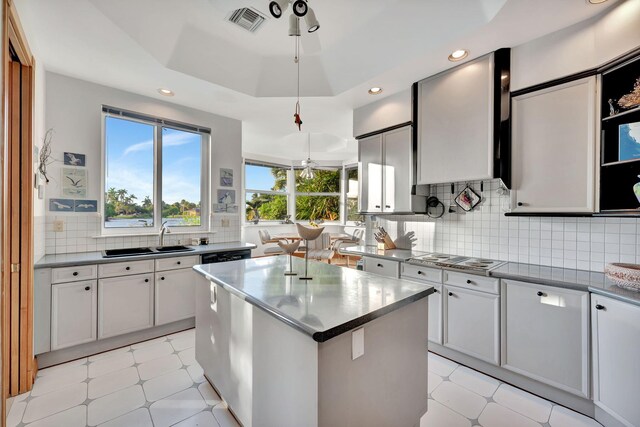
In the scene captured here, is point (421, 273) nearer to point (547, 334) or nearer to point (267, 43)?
point (547, 334)

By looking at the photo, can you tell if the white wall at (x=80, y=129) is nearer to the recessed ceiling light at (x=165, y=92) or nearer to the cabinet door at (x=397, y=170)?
the recessed ceiling light at (x=165, y=92)

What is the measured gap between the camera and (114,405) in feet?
6.15

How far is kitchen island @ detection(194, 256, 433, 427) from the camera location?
42.0 inches

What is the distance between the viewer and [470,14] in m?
2.02

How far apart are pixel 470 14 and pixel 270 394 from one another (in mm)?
2759

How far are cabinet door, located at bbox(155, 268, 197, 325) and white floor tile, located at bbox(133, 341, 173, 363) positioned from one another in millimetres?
231

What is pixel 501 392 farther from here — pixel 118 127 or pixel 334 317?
pixel 118 127

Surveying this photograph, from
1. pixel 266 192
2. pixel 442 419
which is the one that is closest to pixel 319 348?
pixel 442 419

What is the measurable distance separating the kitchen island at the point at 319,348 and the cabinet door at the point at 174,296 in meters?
1.32

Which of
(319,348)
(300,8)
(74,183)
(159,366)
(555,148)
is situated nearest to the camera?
(319,348)

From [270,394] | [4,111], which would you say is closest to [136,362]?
[270,394]

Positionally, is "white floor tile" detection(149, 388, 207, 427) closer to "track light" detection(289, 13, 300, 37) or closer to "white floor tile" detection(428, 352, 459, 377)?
"white floor tile" detection(428, 352, 459, 377)

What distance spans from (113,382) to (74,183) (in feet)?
6.33

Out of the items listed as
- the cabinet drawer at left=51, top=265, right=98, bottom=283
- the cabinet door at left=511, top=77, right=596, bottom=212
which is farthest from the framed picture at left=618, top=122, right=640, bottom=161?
the cabinet drawer at left=51, top=265, right=98, bottom=283
